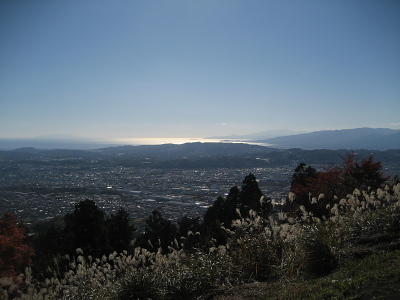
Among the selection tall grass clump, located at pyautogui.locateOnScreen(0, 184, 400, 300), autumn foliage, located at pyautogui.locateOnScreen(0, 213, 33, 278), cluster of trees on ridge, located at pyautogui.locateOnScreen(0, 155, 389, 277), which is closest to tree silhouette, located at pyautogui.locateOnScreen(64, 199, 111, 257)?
cluster of trees on ridge, located at pyautogui.locateOnScreen(0, 155, 389, 277)

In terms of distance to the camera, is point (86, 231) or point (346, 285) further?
point (86, 231)

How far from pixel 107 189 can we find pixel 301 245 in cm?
4949

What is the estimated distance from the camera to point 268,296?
2.85 metres

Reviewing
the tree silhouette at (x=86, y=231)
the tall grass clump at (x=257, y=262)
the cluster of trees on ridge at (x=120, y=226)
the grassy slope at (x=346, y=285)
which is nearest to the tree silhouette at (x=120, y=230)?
the cluster of trees on ridge at (x=120, y=226)

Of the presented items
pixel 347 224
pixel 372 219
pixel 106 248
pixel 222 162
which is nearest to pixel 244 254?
pixel 347 224

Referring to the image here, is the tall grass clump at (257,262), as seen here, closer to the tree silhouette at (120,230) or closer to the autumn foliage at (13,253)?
the autumn foliage at (13,253)

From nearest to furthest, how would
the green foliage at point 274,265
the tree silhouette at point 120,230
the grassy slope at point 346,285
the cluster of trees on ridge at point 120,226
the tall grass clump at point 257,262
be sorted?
1. the grassy slope at point 346,285
2. the green foliage at point 274,265
3. the tall grass clump at point 257,262
4. the cluster of trees on ridge at point 120,226
5. the tree silhouette at point 120,230

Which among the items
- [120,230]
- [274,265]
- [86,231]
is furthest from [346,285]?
[120,230]

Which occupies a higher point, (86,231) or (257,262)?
(257,262)

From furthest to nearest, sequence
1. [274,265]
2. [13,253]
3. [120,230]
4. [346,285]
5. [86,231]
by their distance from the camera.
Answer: [120,230]
[86,231]
[13,253]
[274,265]
[346,285]

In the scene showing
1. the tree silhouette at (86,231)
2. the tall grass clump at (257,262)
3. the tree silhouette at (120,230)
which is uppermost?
the tall grass clump at (257,262)

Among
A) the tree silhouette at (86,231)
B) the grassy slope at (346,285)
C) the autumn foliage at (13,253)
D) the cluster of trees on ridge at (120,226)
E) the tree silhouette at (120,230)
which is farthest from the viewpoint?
the tree silhouette at (120,230)

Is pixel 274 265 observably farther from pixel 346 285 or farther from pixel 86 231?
pixel 86 231

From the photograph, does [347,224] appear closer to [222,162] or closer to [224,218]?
[224,218]
